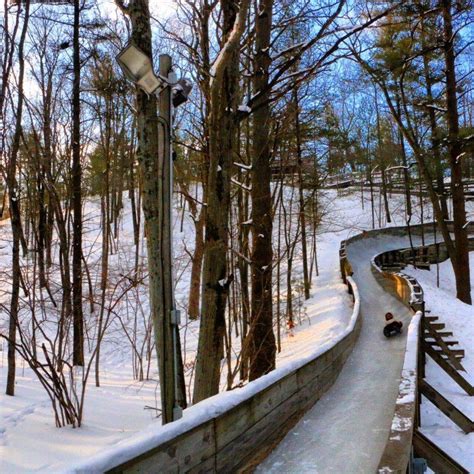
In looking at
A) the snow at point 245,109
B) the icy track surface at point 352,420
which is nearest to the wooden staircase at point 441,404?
the icy track surface at point 352,420

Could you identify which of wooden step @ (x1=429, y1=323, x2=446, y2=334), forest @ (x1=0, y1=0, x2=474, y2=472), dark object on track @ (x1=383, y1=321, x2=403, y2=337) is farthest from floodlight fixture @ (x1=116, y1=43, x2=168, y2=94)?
wooden step @ (x1=429, y1=323, x2=446, y2=334)

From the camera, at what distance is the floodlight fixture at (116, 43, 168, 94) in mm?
3469

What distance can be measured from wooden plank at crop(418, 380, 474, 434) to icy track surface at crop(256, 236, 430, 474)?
1.50 ft

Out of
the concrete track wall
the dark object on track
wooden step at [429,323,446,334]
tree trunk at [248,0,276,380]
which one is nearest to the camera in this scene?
the concrete track wall

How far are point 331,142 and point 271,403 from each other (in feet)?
49.1

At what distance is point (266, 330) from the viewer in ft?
26.5

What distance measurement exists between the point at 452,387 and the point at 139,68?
33.4ft

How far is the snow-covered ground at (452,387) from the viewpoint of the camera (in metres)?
7.61

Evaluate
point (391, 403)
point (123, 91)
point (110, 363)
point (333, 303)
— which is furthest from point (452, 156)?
point (110, 363)

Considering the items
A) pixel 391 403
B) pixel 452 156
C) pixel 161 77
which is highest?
pixel 452 156

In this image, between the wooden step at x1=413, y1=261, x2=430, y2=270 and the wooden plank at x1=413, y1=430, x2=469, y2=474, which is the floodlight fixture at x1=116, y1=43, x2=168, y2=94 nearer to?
the wooden plank at x1=413, y1=430, x2=469, y2=474

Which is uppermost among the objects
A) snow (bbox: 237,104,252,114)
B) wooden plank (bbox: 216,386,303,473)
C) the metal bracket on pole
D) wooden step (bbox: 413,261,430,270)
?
snow (bbox: 237,104,252,114)

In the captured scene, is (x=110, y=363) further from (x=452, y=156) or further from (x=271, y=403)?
(x=452, y=156)

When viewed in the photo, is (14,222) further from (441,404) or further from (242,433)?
(441,404)
